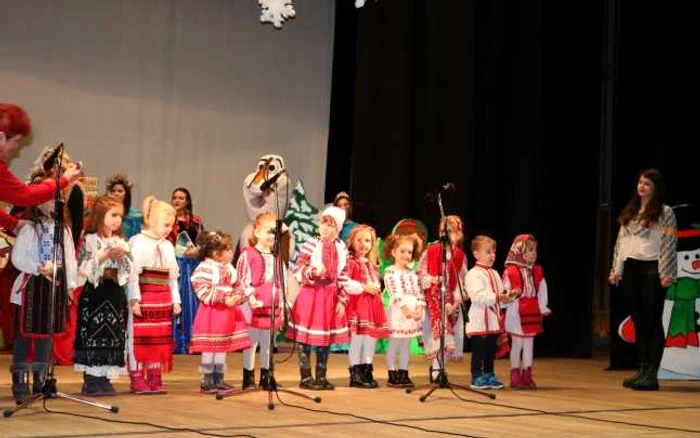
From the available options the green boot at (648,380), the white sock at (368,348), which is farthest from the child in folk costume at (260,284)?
the green boot at (648,380)

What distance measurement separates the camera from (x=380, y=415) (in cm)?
541

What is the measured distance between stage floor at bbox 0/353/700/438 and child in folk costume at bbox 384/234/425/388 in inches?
7.6

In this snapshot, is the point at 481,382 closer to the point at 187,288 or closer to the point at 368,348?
the point at 368,348

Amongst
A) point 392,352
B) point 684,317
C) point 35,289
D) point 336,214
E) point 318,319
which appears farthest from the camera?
point 684,317

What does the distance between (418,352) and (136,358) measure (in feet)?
14.6

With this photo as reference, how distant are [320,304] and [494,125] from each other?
4.66 metres

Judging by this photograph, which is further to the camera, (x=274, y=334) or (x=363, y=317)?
(x=363, y=317)

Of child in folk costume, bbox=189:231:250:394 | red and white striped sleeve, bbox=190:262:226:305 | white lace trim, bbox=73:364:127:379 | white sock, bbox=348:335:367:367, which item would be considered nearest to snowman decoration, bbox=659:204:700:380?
white sock, bbox=348:335:367:367

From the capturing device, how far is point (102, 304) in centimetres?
607

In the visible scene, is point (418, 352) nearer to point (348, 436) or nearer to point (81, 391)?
point (81, 391)

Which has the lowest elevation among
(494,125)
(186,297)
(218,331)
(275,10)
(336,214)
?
(218,331)

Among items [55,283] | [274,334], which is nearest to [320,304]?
[274,334]

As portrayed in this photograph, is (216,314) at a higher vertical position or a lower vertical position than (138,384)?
higher

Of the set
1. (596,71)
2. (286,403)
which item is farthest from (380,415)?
(596,71)
